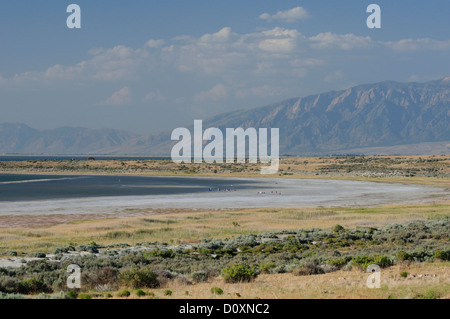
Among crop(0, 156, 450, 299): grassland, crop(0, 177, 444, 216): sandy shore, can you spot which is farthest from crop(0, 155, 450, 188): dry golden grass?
crop(0, 156, 450, 299): grassland

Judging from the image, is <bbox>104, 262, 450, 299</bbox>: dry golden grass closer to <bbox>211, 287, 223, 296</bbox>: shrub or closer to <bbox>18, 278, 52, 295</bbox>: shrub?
<bbox>211, 287, 223, 296</bbox>: shrub

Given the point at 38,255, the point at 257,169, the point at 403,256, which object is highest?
the point at 403,256

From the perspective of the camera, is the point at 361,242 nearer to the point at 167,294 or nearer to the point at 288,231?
the point at 288,231

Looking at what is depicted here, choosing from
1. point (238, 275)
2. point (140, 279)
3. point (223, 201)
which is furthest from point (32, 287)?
point (223, 201)

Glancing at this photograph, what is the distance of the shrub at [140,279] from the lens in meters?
17.7

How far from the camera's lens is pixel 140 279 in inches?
699

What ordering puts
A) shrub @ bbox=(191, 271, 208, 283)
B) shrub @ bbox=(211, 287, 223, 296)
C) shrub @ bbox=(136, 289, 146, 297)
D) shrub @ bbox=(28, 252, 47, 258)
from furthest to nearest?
shrub @ bbox=(28, 252, 47, 258), shrub @ bbox=(191, 271, 208, 283), shrub @ bbox=(136, 289, 146, 297), shrub @ bbox=(211, 287, 223, 296)

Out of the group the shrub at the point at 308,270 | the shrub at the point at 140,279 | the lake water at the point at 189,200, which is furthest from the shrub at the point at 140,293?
the lake water at the point at 189,200

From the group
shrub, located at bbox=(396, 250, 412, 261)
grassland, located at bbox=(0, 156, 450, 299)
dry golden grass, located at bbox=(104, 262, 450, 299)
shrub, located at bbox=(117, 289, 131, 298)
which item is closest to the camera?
dry golden grass, located at bbox=(104, 262, 450, 299)

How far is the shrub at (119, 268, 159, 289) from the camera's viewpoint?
1766 cm

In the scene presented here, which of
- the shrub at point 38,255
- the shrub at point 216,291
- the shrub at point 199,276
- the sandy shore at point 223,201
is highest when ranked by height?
the shrub at point 216,291

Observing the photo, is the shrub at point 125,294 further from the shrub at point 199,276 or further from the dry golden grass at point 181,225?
the dry golden grass at point 181,225

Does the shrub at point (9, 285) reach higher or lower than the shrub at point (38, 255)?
higher

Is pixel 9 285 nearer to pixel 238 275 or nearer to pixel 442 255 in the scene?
pixel 238 275
